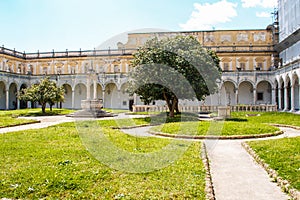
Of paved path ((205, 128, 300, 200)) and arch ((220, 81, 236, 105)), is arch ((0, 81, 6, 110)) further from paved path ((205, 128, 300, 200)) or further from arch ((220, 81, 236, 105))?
paved path ((205, 128, 300, 200))

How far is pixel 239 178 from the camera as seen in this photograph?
702cm

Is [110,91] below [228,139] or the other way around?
the other way around

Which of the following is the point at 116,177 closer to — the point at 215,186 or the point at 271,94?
the point at 215,186

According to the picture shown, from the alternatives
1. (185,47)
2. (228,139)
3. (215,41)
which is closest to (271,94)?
(215,41)

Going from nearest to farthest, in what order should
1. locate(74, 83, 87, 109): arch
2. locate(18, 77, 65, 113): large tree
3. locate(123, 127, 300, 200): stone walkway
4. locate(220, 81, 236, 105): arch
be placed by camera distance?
locate(123, 127, 300, 200): stone walkway → locate(18, 77, 65, 113): large tree → locate(220, 81, 236, 105): arch → locate(74, 83, 87, 109): arch

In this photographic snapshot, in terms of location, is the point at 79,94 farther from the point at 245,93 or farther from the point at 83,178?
the point at 83,178

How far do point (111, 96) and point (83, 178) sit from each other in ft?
142

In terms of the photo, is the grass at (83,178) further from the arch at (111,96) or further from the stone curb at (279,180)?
the arch at (111,96)

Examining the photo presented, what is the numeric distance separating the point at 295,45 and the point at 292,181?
3757cm

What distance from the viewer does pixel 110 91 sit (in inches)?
1948

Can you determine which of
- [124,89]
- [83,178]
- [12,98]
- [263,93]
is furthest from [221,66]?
[83,178]

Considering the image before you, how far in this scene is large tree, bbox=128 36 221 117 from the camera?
22.0m

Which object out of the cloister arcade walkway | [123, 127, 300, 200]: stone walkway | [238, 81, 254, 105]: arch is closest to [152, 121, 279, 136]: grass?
[123, 127, 300, 200]: stone walkway

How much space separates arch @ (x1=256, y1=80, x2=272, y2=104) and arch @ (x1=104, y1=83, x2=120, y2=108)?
23.6 m
